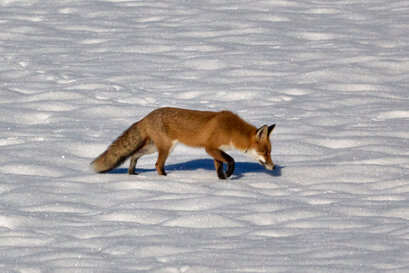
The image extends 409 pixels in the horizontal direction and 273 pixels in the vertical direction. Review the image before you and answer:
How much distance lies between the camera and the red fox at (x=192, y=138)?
327 inches

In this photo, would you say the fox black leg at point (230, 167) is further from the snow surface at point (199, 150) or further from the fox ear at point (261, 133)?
the fox ear at point (261, 133)

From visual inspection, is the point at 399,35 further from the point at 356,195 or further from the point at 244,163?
the point at 356,195

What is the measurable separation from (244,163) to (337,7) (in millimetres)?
Result: 8924

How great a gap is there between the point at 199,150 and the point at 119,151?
176cm

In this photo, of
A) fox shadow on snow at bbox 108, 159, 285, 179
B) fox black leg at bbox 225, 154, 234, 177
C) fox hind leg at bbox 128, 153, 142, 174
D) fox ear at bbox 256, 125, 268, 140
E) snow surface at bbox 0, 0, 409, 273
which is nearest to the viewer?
snow surface at bbox 0, 0, 409, 273

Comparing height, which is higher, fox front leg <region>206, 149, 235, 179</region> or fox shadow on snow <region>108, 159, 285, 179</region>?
fox front leg <region>206, 149, 235, 179</region>

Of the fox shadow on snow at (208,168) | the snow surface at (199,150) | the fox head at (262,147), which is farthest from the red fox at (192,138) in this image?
the fox shadow on snow at (208,168)

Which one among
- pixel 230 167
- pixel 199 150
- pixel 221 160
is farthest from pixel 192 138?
pixel 199 150

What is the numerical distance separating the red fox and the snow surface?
0.73 feet

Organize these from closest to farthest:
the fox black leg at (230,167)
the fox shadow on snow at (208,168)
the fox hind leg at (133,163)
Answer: the fox black leg at (230,167) < the fox hind leg at (133,163) < the fox shadow on snow at (208,168)

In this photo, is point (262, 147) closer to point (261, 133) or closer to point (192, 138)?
point (261, 133)

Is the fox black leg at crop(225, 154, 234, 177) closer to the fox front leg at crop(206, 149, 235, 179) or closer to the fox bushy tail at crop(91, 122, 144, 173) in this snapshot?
the fox front leg at crop(206, 149, 235, 179)

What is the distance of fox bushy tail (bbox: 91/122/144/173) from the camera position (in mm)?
8359

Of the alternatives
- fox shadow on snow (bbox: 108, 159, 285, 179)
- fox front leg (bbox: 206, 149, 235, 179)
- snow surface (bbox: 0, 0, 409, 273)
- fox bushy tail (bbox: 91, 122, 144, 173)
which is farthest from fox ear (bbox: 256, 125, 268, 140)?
fox bushy tail (bbox: 91, 122, 144, 173)
